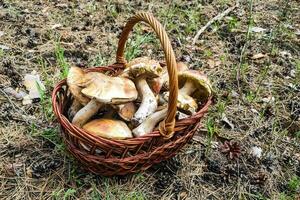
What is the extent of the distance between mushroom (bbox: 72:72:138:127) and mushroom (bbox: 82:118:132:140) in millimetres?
70

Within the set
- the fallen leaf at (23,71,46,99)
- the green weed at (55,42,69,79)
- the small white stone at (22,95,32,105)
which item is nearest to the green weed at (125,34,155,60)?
the green weed at (55,42,69,79)

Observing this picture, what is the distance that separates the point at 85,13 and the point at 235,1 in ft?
6.13

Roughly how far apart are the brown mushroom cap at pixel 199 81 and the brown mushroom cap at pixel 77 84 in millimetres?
647

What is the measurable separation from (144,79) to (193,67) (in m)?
1.30

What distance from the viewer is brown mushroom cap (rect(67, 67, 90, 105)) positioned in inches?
92.2

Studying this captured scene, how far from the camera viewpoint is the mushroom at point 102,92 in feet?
7.19

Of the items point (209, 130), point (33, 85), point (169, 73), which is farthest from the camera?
point (33, 85)

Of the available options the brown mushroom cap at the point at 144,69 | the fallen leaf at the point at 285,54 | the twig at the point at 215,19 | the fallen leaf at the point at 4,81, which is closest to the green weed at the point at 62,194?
the brown mushroom cap at the point at 144,69

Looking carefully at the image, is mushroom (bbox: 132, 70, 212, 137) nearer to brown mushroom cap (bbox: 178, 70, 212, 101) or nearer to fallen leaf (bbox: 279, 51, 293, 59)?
brown mushroom cap (bbox: 178, 70, 212, 101)

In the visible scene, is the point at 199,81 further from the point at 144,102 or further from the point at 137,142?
the point at 137,142

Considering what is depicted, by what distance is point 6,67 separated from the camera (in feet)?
11.2

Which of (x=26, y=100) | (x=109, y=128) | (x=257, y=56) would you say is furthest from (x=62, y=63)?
(x=257, y=56)

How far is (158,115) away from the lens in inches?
94.3

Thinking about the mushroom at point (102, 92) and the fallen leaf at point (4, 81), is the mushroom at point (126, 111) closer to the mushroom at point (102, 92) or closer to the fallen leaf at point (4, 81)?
the mushroom at point (102, 92)
